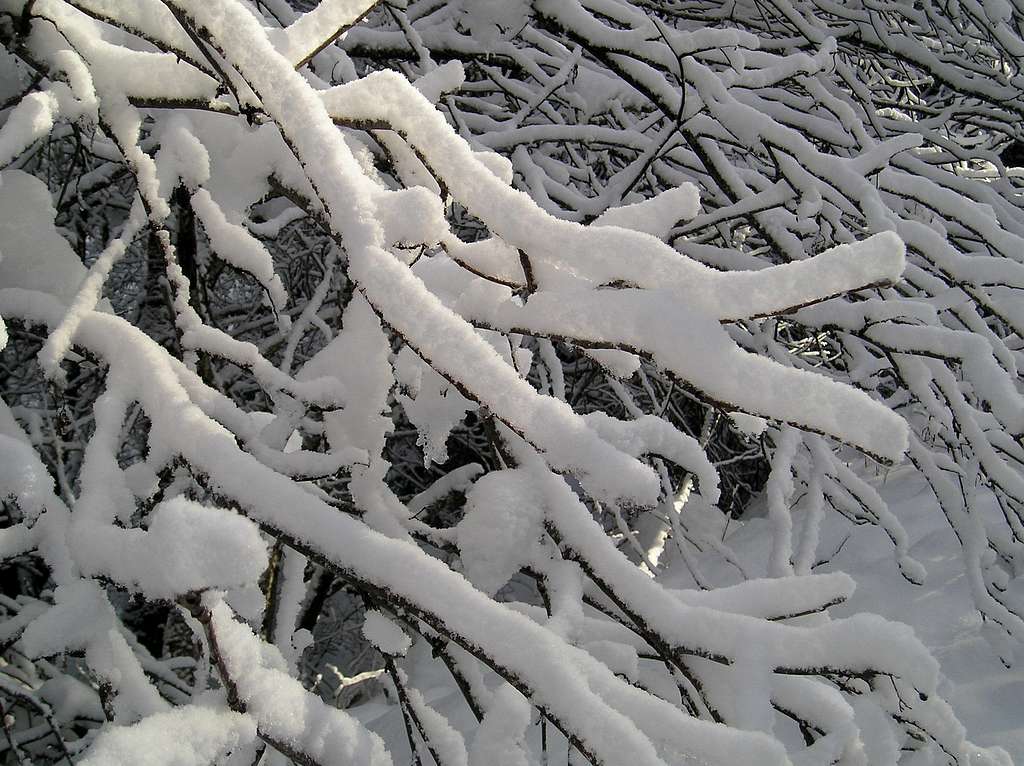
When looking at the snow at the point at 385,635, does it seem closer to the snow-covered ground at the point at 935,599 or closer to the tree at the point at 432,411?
the tree at the point at 432,411

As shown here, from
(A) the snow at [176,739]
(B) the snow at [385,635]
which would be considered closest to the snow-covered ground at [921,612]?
(B) the snow at [385,635]

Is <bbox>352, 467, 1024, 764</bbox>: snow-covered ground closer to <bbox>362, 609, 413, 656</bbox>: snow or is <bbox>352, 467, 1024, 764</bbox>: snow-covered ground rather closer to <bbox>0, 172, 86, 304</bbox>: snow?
<bbox>362, 609, 413, 656</bbox>: snow

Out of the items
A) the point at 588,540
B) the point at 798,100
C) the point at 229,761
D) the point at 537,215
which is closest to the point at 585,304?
the point at 537,215

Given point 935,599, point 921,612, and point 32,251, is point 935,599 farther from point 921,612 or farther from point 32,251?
point 32,251

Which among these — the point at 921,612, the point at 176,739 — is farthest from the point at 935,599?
the point at 176,739

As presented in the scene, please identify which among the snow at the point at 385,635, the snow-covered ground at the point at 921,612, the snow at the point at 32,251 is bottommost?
the snow-covered ground at the point at 921,612

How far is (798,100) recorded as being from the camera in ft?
8.37

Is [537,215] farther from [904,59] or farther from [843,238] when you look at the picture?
[904,59]

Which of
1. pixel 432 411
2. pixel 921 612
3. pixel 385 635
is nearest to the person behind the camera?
pixel 385 635

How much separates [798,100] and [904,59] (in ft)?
1.28

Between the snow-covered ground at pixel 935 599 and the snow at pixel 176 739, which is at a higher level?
the snow at pixel 176 739

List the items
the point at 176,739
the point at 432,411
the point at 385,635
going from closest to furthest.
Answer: the point at 176,739 < the point at 385,635 < the point at 432,411

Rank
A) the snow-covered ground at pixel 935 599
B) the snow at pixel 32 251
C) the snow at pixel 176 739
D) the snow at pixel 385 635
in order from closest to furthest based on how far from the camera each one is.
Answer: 1. the snow at pixel 176 739
2. the snow at pixel 385 635
3. the snow at pixel 32 251
4. the snow-covered ground at pixel 935 599

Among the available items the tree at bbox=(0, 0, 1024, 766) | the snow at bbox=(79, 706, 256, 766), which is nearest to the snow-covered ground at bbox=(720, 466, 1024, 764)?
the tree at bbox=(0, 0, 1024, 766)
